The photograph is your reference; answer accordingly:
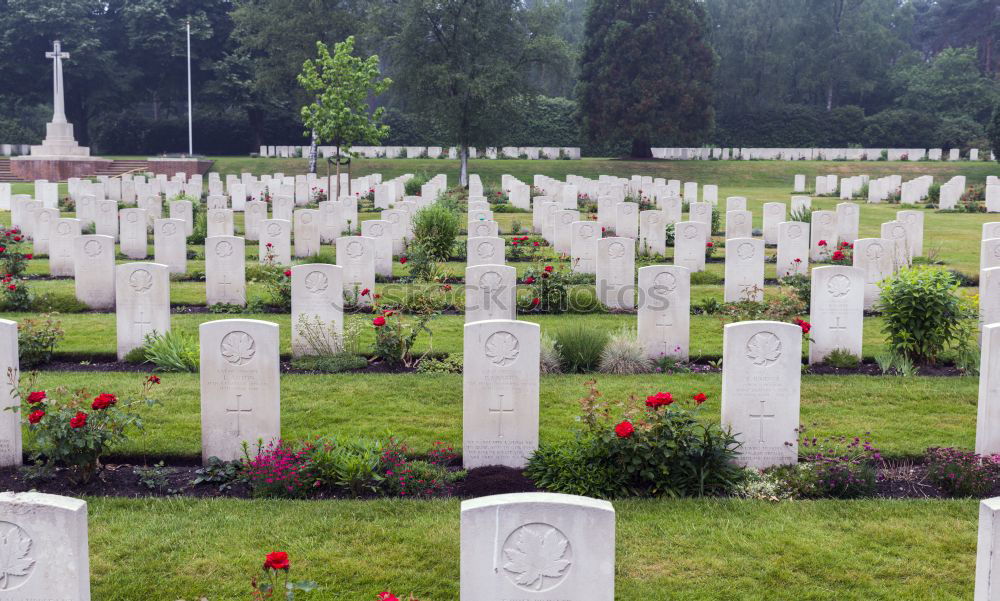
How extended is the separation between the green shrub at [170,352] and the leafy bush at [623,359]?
161 inches

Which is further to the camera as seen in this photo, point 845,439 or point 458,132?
point 458,132

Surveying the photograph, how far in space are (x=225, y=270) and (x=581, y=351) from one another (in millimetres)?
5466

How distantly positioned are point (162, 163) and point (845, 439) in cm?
3927

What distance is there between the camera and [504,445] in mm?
7207

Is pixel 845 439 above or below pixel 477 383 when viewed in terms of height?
below

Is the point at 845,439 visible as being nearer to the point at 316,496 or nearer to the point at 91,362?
the point at 316,496

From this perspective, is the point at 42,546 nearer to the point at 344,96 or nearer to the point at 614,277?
the point at 614,277

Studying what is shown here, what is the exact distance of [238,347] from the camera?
7.18 metres

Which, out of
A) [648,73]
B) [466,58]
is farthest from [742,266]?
[648,73]

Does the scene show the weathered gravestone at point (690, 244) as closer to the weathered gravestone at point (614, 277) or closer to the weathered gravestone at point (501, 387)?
the weathered gravestone at point (614, 277)

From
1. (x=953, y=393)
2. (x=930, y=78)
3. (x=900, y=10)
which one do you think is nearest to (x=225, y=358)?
(x=953, y=393)

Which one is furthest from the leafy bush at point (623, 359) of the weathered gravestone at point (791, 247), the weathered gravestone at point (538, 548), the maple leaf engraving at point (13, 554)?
the maple leaf engraving at point (13, 554)

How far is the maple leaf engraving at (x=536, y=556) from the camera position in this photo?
12.9 ft

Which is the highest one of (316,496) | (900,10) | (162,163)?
(900,10)
